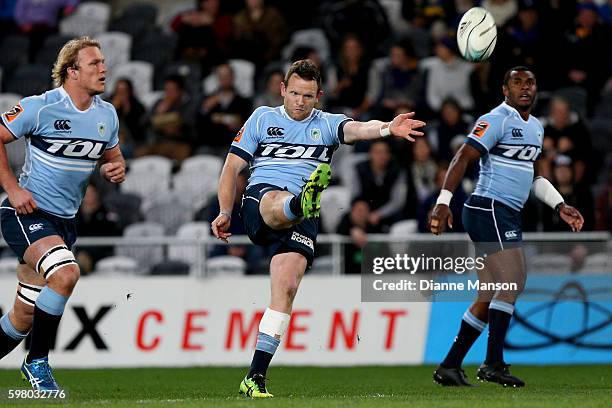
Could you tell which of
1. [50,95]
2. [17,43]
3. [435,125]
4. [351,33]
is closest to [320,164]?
[50,95]

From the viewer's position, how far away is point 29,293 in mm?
9836

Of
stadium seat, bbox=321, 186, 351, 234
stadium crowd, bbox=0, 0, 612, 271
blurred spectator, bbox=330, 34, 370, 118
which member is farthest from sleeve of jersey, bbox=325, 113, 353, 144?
blurred spectator, bbox=330, 34, 370, 118

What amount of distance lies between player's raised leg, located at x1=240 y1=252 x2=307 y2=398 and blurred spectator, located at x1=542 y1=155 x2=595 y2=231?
259 inches

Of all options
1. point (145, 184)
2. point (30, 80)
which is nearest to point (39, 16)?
point (30, 80)

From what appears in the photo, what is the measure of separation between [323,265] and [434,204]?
1.51 metres

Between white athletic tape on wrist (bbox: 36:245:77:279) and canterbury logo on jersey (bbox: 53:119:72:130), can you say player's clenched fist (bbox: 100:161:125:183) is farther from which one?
white athletic tape on wrist (bbox: 36:245:77:279)

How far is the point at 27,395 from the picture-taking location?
31.5ft

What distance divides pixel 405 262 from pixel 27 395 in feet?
19.6

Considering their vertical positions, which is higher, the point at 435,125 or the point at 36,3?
the point at 36,3

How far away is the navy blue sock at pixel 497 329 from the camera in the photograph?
10.8 metres

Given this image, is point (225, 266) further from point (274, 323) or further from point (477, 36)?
point (274, 323)

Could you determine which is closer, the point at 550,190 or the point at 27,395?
the point at 27,395

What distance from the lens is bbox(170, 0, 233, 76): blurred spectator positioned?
20.2 metres

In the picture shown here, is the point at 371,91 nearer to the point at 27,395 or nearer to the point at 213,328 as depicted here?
the point at 213,328
